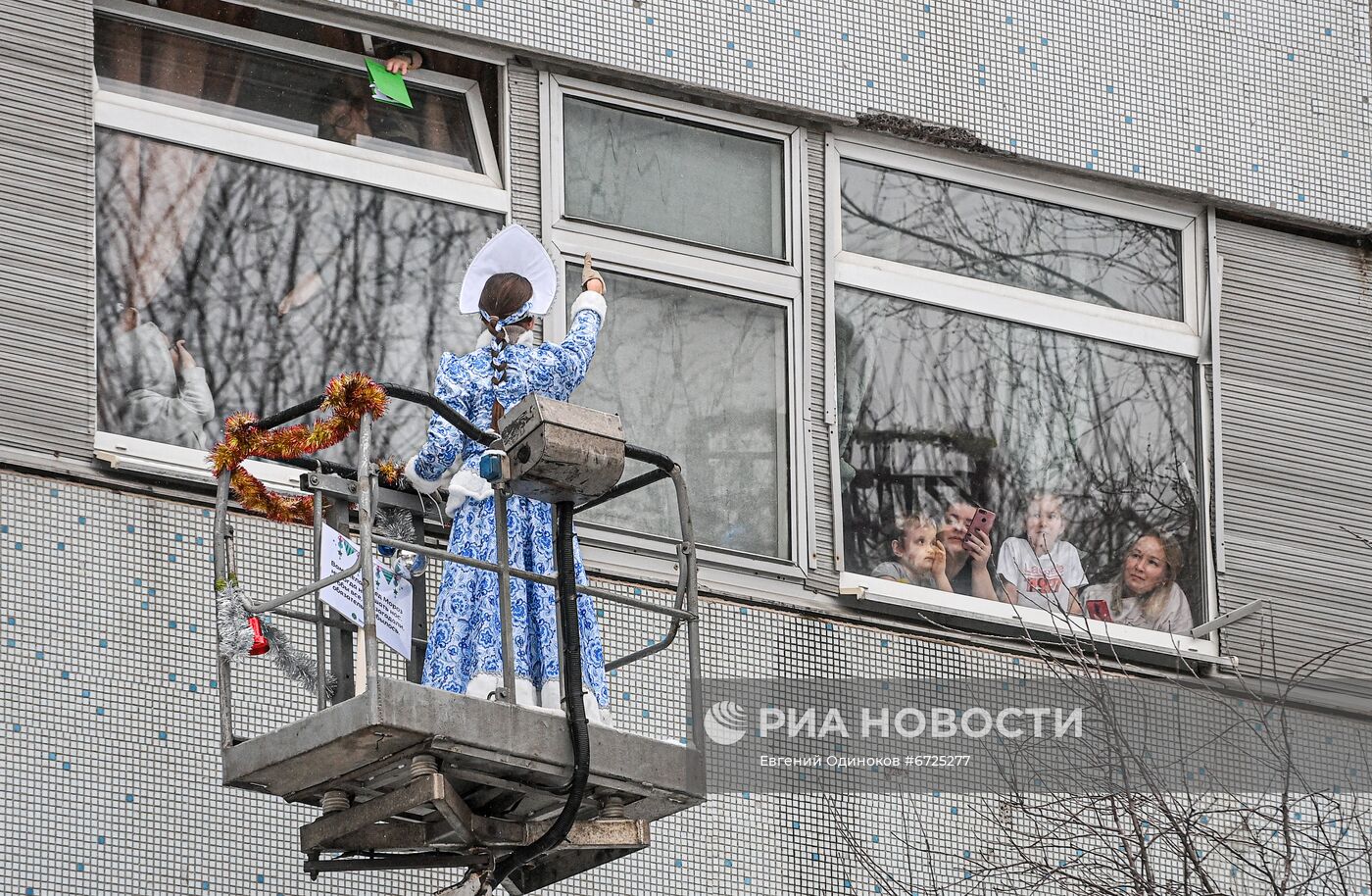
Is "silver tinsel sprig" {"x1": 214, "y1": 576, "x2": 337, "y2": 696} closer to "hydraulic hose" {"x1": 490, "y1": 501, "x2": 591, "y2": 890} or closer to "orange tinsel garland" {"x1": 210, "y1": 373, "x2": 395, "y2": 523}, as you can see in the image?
"orange tinsel garland" {"x1": 210, "y1": 373, "x2": 395, "y2": 523}

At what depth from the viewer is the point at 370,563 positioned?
8617 mm

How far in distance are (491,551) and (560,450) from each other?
79 cm

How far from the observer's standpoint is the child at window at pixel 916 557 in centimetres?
1227

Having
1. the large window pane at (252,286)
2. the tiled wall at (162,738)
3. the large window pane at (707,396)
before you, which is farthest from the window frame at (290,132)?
the tiled wall at (162,738)

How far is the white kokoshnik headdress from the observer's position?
9.81 metres

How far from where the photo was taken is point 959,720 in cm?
1198

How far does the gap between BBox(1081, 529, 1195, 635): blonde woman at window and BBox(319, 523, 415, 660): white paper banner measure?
434cm

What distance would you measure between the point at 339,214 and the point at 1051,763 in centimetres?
388

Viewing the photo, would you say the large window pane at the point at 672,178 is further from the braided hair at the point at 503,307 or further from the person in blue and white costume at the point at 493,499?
the braided hair at the point at 503,307

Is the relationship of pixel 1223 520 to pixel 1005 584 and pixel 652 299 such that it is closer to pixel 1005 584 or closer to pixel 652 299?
pixel 1005 584

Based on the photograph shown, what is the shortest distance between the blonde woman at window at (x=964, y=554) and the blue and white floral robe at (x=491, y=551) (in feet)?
9.97

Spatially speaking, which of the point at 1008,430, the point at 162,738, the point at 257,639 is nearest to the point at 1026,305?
the point at 1008,430

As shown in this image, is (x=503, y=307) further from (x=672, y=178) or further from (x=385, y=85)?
(x=672, y=178)

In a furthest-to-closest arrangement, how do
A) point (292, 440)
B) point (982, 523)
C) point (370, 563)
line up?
1. point (982, 523)
2. point (292, 440)
3. point (370, 563)
